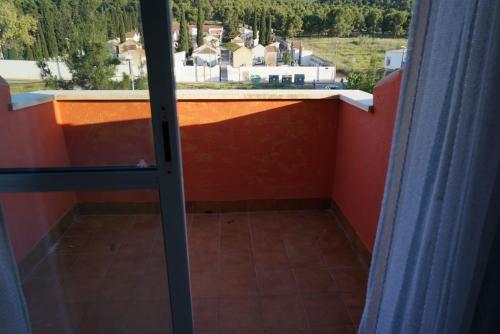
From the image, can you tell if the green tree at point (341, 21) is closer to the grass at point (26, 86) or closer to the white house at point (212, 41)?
the white house at point (212, 41)

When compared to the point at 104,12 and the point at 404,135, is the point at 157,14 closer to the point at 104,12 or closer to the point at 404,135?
the point at 104,12

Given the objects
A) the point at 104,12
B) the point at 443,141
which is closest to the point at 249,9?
the point at 104,12

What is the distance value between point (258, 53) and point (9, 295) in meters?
3.44

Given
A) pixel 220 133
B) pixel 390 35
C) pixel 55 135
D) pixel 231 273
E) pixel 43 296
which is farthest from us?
pixel 220 133

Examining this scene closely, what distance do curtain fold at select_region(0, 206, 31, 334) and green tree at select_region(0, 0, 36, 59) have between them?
57 cm

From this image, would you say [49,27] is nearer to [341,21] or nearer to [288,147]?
[341,21]

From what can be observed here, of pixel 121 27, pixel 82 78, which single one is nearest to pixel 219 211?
pixel 82 78

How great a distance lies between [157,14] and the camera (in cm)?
93

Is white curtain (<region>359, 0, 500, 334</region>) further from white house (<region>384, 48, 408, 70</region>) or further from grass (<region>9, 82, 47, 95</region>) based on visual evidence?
grass (<region>9, 82, 47, 95</region>)

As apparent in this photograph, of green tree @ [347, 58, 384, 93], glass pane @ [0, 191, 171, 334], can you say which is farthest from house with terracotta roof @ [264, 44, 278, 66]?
glass pane @ [0, 191, 171, 334]

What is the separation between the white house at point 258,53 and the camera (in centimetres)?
374

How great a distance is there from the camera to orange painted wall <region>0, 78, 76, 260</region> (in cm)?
116

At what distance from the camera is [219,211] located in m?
3.10

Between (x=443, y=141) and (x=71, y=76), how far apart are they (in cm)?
118
